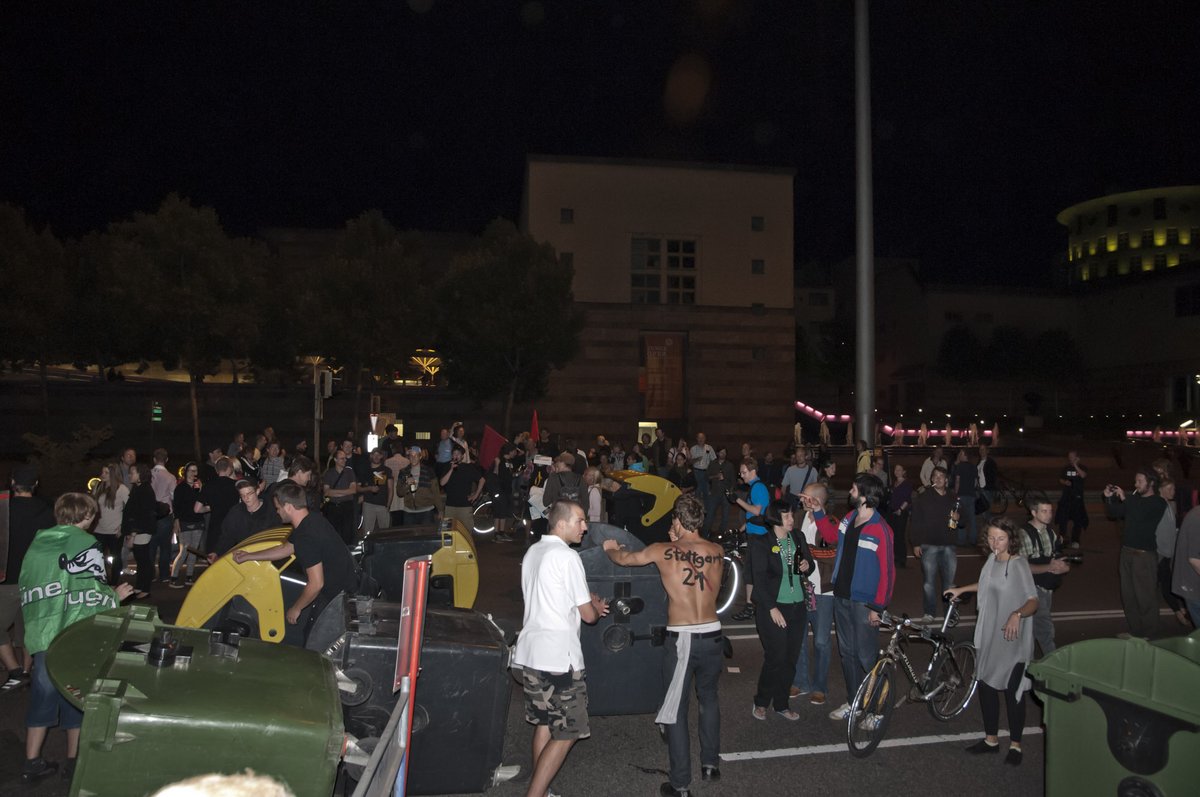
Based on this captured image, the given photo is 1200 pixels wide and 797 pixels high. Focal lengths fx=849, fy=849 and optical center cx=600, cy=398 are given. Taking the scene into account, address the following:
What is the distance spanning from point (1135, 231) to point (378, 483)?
83799 mm

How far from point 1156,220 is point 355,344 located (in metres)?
74.5

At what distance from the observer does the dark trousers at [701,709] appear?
508 centimetres

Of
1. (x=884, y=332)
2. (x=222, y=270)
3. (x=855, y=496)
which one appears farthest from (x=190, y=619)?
(x=884, y=332)

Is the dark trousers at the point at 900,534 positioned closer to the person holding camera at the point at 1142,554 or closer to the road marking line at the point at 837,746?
the person holding camera at the point at 1142,554

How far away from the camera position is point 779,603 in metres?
6.52

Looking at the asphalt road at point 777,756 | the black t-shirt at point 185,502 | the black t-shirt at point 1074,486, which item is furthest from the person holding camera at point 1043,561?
the black t-shirt at point 185,502

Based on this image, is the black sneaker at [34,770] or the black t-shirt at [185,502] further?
the black t-shirt at [185,502]

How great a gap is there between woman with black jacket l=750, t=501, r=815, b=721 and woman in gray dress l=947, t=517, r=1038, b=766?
1.27 metres

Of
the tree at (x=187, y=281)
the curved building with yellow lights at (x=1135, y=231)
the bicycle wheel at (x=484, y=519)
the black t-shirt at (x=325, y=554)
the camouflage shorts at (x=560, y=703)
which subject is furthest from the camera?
the curved building with yellow lights at (x=1135, y=231)

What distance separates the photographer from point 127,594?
5.55 metres

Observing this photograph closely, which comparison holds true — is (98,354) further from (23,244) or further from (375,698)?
(375,698)

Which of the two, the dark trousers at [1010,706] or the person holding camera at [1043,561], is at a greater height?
the person holding camera at [1043,561]

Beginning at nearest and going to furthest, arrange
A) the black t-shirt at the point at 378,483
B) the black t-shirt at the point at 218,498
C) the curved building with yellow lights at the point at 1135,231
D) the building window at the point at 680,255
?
1. the black t-shirt at the point at 218,498
2. the black t-shirt at the point at 378,483
3. the building window at the point at 680,255
4. the curved building with yellow lights at the point at 1135,231

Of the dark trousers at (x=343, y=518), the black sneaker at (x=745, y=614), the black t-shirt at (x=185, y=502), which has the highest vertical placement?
the black t-shirt at (x=185, y=502)
